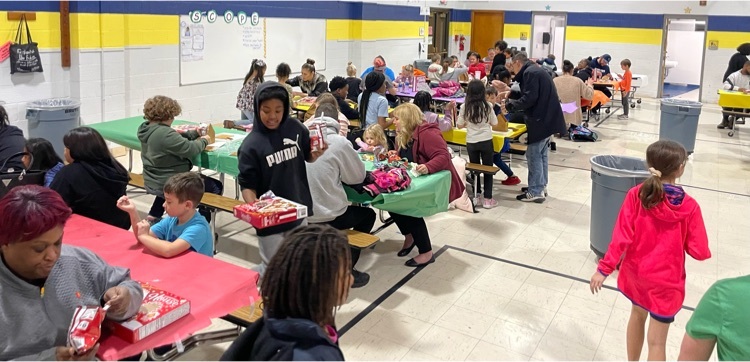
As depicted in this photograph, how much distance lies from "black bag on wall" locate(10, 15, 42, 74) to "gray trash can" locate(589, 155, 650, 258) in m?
6.55

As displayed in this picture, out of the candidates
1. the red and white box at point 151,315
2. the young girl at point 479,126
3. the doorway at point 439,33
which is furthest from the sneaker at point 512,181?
the doorway at point 439,33

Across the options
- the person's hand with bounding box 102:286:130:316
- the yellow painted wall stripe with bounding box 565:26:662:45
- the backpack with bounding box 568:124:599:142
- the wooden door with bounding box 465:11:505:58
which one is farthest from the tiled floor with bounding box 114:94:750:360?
the wooden door with bounding box 465:11:505:58

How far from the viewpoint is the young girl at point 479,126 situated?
6398 millimetres

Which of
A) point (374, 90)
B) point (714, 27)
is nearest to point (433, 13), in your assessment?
point (714, 27)

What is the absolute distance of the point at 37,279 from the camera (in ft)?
6.42

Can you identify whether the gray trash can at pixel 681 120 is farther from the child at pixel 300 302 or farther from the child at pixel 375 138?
the child at pixel 300 302

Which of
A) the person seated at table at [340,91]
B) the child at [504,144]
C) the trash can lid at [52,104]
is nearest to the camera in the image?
the child at [504,144]

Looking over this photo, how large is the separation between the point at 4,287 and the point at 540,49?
19018mm

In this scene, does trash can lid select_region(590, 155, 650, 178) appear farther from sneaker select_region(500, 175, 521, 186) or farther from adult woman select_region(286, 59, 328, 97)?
adult woman select_region(286, 59, 328, 97)

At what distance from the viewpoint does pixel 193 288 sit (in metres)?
2.63

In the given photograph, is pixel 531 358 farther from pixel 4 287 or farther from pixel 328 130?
pixel 4 287

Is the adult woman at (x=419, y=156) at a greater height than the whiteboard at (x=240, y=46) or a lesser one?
lesser

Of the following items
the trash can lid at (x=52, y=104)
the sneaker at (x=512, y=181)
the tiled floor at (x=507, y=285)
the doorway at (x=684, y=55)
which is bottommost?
the tiled floor at (x=507, y=285)

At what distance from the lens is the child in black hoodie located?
11.2ft
